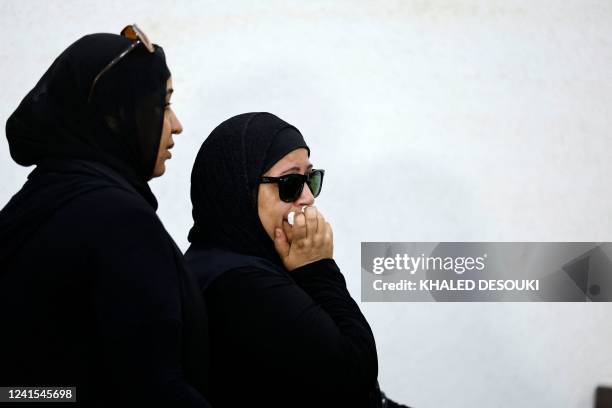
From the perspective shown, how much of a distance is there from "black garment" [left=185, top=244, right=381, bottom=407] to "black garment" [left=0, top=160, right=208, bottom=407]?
0.26 m

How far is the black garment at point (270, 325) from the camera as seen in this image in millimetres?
1313

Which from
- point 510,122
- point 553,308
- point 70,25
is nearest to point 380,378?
point 553,308

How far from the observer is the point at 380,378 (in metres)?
2.85

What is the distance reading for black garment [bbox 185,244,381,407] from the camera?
4.30 ft

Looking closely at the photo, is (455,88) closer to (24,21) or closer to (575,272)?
(575,272)

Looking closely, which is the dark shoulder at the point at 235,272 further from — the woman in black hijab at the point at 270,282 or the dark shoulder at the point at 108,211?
the dark shoulder at the point at 108,211

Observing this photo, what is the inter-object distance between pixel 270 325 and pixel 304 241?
0.22 m

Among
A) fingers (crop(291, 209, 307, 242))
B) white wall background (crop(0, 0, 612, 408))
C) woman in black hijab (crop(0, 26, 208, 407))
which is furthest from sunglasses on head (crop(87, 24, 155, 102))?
white wall background (crop(0, 0, 612, 408))

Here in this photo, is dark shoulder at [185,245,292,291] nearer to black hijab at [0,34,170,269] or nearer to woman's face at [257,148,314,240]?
woman's face at [257,148,314,240]

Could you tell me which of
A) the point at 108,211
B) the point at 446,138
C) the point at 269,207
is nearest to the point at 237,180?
the point at 269,207

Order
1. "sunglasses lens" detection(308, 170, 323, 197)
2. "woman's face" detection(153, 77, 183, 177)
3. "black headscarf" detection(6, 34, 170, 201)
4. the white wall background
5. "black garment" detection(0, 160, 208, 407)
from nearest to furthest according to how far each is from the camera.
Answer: "black garment" detection(0, 160, 208, 407), "black headscarf" detection(6, 34, 170, 201), "woman's face" detection(153, 77, 183, 177), "sunglasses lens" detection(308, 170, 323, 197), the white wall background

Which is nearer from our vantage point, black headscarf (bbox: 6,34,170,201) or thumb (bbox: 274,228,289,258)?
black headscarf (bbox: 6,34,170,201)

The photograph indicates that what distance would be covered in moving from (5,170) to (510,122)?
2044 millimetres

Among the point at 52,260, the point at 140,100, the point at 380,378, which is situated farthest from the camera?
the point at 380,378
